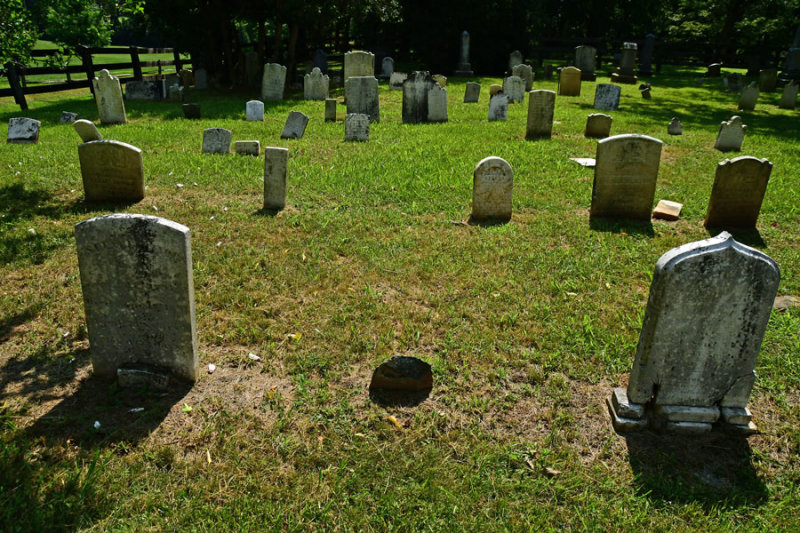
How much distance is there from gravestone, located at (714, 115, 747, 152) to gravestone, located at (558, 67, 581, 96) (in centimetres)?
921

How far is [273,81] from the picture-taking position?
62.2 feet

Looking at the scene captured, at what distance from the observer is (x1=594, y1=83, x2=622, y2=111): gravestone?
17797 mm

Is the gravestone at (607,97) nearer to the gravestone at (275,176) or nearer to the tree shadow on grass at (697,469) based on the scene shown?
the gravestone at (275,176)

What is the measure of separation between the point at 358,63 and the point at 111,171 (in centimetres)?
1272

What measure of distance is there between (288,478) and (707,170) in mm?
10418

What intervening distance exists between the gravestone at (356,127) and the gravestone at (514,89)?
8.25 m

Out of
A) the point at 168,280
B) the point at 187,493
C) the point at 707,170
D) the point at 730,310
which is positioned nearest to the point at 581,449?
the point at 730,310

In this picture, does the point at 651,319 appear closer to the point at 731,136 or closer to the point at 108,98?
the point at 731,136

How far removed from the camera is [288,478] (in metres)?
3.48

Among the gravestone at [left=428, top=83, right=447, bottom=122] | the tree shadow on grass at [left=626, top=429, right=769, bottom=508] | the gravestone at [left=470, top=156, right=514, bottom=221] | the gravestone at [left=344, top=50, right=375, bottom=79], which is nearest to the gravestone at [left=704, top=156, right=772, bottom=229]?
A: the gravestone at [left=470, top=156, right=514, bottom=221]

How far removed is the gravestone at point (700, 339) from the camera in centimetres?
351

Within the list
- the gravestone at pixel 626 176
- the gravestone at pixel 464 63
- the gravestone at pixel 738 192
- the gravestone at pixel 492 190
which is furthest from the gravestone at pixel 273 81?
the gravestone at pixel 738 192

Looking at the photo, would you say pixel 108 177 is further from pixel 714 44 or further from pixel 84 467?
pixel 714 44

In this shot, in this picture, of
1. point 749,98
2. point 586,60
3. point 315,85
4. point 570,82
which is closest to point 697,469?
point 315,85
